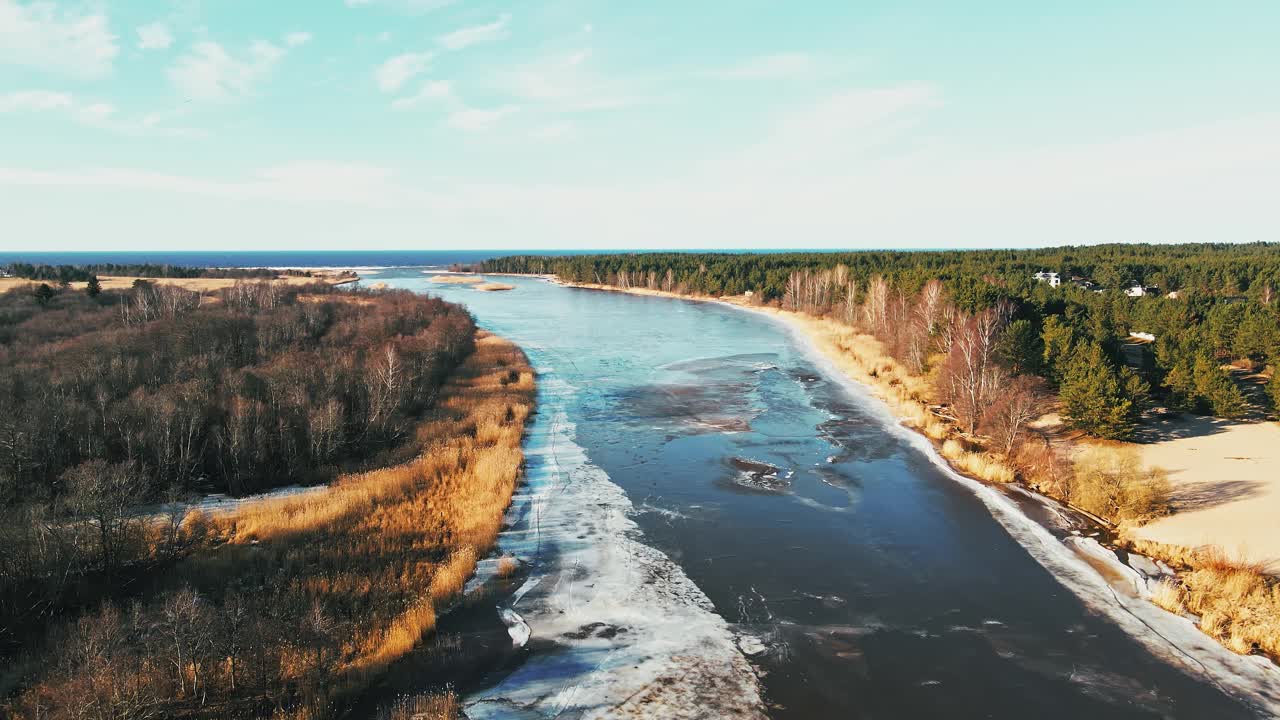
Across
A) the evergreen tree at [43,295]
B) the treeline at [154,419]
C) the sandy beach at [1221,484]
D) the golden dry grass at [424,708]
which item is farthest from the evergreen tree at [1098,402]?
the evergreen tree at [43,295]

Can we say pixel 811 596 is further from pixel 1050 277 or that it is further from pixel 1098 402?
pixel 1050 277

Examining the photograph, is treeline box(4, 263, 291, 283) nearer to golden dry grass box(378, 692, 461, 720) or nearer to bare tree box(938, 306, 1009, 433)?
golden dry grass box(378, 692, 461, 720)

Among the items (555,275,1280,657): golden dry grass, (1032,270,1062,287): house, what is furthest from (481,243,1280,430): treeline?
(555,275,1280,657): golden dry grass

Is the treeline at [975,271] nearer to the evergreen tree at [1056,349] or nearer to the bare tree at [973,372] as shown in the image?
the evergreen tree at [1056,349]

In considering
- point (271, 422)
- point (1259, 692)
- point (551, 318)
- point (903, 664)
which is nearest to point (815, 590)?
point (903, 664)

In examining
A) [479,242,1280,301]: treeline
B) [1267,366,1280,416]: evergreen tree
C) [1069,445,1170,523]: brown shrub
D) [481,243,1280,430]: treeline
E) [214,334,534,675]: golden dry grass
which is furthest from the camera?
[479,242,1280,301]: treeline

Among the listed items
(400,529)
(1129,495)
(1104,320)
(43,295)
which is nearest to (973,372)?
(1129,495)

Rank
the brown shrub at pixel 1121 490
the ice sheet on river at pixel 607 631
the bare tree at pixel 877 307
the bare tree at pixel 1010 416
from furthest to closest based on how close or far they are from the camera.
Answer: the bare tree at pixel 877 307 < the bare tree at pixel 1010 416 < the brown shrub at pixel 1121 490 < the ice sheet on river at pixel 607 631
